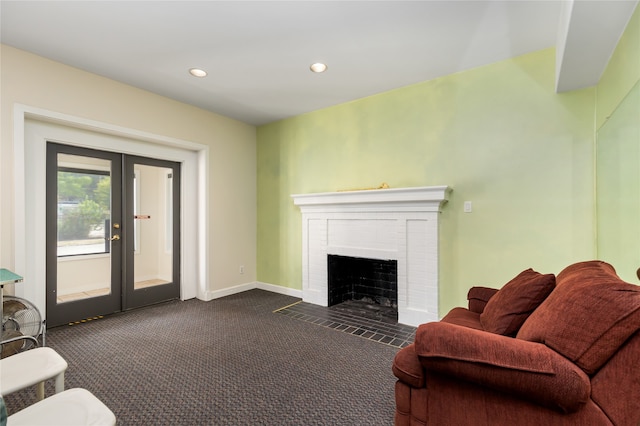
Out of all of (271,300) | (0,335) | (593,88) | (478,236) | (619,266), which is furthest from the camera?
(271,300)

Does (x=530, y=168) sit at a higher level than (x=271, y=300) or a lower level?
higher

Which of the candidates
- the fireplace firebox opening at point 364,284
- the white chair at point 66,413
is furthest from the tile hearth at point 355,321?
the white chair at point 66,413

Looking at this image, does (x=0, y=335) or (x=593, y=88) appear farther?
(x=593, y=88)

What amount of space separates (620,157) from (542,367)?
6.03ft

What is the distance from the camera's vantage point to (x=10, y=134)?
277 cm

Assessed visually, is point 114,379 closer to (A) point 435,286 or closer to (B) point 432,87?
(A) point 435,286

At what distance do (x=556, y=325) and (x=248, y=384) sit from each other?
1.94 meters

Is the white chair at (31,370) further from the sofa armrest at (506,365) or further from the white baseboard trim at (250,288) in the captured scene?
the white baseboard trim at (250,288)

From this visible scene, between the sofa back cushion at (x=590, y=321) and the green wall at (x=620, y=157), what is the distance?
0.92 m

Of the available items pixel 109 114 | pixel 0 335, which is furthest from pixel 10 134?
pixel 0 335

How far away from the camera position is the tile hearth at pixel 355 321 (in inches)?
118

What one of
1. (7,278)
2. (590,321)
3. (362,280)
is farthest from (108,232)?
(590,321)

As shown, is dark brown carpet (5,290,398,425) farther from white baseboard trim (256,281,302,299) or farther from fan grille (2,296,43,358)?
white baseboard trim (256,281,302,299)

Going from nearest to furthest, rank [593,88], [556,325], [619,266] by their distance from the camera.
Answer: [556,325]
[619,266]
[593,88]
